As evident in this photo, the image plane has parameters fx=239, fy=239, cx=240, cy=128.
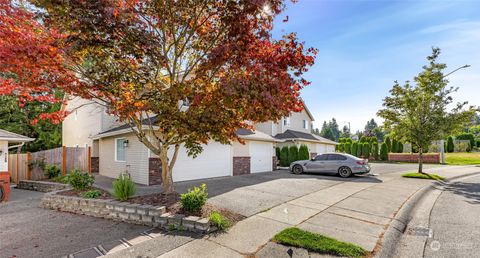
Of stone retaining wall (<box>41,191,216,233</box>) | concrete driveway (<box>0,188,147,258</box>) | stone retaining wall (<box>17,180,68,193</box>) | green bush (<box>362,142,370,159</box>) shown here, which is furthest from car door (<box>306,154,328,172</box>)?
green bush (<box>362,142,370,159</box>)

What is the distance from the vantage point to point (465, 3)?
7340 millimetres

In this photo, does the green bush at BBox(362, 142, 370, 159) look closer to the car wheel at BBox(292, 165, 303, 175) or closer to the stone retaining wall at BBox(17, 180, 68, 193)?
the car wheel at BBox(292, 165, 303, 175)

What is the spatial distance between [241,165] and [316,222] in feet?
30.1

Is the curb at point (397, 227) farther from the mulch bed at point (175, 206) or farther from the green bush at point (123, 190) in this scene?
the green bush at point (123, 190)

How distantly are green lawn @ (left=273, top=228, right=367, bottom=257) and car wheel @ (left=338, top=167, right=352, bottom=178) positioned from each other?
391 inches

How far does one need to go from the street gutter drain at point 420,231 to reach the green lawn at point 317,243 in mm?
1885

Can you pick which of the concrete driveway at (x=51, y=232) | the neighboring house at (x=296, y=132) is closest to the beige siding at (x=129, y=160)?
the concrete driveway at (x=51, y=232)

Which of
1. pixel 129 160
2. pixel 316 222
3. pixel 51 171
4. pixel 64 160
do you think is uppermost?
pixel 129 160

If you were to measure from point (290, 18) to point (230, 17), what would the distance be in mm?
1521

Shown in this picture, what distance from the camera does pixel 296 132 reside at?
23.0 metres

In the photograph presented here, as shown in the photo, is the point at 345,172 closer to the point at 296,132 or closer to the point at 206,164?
the point at 206,164

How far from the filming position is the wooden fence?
13.6 metres

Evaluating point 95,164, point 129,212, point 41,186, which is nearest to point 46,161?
point 95,164

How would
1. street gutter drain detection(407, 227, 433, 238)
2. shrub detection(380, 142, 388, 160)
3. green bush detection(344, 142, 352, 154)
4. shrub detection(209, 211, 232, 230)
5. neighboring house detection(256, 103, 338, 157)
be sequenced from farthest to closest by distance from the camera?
green bush detection(344, 142, 352, 154)
shrub detection(380, 142, 388, 160)
neighboring house detection(256, 103, 338, 157)
shrub detection(209, 211, 232, 230)
street gutter drain detection(407, 227, 433, 238)
